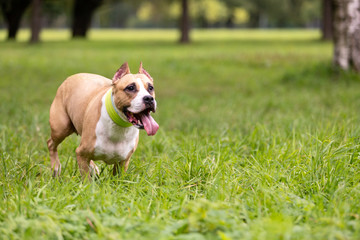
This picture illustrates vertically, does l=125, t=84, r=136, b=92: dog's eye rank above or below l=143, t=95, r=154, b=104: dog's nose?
above

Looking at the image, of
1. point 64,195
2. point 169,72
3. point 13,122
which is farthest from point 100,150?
point 169,72

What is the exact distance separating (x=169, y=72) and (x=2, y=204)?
35.2 ft

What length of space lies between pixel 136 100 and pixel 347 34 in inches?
320

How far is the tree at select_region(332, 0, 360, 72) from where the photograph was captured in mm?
10188

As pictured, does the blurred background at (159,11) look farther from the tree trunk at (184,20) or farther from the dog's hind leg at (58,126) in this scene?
the dog's hind leg at (58,126)

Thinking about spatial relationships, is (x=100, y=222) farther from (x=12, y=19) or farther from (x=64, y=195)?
(x=12, y=19)

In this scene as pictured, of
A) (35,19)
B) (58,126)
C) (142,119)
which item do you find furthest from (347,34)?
(35,19)

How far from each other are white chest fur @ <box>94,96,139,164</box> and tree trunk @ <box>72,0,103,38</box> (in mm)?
32871

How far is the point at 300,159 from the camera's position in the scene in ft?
13.7

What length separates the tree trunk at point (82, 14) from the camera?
115ft

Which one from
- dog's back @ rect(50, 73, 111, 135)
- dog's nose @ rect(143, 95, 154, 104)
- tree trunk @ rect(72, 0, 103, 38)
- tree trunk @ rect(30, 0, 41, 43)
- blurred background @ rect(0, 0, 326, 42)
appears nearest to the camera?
dog's nose @ rect(143, 95, 154, 104)

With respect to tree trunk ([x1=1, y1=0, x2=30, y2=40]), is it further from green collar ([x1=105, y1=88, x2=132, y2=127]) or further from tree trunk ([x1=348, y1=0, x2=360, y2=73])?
green collar ([x1=105, y1=88, x2=132, y2=127])

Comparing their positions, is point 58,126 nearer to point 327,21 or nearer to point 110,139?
point 110,139

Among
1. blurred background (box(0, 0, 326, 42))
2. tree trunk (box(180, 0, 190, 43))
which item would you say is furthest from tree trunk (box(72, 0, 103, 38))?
tree trunk (box(180, 0, 190, 43))
